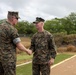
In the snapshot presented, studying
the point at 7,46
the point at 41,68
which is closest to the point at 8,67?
the point at 7,46

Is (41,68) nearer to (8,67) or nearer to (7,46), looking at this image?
(8,67)

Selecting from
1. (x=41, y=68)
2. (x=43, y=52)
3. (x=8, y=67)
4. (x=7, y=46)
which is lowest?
(x=41, y=68)

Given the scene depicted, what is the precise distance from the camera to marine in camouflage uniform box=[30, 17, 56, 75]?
308 inches

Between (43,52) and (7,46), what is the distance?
1370mm

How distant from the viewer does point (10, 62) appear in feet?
22.2

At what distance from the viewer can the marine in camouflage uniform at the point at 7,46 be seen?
6.75 m

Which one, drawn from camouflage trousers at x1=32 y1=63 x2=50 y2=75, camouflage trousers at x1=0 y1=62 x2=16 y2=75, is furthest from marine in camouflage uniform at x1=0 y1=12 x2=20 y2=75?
camouflage trousers at x1=32 y1=63 x2=50 y2=75

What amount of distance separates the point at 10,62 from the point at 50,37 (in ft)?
5.00

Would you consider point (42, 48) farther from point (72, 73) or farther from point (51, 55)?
point (72, 73)

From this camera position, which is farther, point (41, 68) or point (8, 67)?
point (41, 68)

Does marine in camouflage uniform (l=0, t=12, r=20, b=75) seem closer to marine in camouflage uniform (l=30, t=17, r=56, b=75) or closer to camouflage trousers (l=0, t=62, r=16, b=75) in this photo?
camouflage trousers (l=0, t=62, r=16, b=75)

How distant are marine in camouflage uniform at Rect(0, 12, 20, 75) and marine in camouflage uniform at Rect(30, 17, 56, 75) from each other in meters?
1.17

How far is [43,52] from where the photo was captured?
7.88m

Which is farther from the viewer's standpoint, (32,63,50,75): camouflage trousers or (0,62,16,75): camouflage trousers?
(32,63,50,75): camouflage trousers
